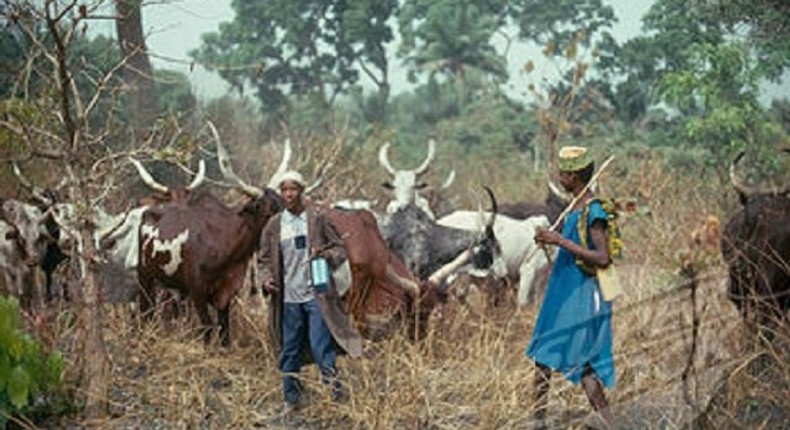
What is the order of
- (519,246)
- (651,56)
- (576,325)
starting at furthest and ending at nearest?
(651,56) < (519,246) < (576,325)

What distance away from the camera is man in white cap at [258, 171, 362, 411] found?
729cm

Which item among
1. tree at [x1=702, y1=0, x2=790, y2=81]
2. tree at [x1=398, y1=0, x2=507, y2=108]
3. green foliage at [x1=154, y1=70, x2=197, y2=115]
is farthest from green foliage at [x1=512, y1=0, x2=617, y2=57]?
tree at [x1=702, y1=0, x2=790, y2=81]

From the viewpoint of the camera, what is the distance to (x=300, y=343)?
24.3 ft

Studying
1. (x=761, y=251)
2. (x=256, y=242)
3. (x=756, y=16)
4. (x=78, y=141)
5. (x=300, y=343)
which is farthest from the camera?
(x=756, y=16)

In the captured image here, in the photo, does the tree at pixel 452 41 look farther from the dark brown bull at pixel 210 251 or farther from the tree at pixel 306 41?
the dark brown bull at pixel 210 251

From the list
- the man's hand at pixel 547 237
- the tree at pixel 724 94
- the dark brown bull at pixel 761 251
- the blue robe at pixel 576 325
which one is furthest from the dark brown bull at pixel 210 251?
the tree at pixel 724 94

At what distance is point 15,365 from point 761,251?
4.45 meters

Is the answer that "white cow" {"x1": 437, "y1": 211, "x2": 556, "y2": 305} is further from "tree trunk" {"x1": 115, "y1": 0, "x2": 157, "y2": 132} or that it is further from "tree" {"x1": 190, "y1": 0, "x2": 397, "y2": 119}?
"tree" {"x1": 190, "y1": 0, "x2": 397, "y2": 119}

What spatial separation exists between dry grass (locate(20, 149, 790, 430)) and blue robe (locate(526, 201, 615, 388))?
42cm

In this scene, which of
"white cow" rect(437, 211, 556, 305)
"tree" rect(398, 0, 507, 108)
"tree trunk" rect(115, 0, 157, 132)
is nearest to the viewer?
"white cow" rect(437, 211, 556, 305)

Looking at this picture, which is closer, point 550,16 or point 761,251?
point 761,251

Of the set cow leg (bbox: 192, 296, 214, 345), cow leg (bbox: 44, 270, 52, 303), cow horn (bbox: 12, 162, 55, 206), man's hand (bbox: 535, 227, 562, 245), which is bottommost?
cow leg (bbox: 192, 296, 214, 345)

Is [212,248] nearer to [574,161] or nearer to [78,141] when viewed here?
[78,141]

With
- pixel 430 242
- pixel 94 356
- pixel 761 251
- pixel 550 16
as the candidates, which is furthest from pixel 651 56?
pixel 94 356
